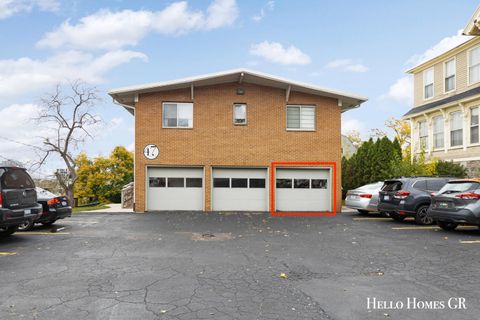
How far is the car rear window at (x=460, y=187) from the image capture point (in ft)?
37.3

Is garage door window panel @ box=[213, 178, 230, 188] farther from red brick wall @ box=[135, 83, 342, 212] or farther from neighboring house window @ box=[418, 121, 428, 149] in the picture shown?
neighboring house window @ box=[418, 121, 428, 149]

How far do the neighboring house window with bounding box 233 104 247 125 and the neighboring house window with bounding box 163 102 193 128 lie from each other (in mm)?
2207

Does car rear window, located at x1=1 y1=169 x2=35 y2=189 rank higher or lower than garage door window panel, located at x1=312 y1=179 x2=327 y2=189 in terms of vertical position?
higher

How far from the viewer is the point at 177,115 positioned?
63.8 feet

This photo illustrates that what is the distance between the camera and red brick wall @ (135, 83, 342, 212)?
19.1m

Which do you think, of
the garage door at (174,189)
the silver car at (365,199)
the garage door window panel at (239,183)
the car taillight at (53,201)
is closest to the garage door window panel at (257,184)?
the garage door window panel at (239,183)

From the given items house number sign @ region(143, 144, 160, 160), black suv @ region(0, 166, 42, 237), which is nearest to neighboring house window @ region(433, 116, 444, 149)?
house number sign @ region(143, 144, 160, 160)

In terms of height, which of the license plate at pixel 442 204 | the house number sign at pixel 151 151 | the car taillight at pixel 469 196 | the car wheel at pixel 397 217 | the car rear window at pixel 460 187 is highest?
the house number sign at pixel 151 151

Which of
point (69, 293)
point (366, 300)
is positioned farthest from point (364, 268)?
point (69, 293)

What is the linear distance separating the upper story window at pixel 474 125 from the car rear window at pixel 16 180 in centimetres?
2035

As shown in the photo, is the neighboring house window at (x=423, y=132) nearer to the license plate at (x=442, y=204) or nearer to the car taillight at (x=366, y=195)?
the car taillight at (x=366, y=195)

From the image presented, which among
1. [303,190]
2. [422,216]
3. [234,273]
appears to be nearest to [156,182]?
[303,190]

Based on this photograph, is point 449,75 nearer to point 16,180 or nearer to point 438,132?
point 438,132

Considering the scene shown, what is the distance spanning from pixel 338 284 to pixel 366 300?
2.70ft
